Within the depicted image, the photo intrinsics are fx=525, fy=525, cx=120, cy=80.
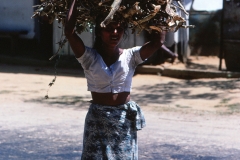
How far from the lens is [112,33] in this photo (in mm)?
3266

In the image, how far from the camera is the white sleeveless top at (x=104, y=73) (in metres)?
3.32

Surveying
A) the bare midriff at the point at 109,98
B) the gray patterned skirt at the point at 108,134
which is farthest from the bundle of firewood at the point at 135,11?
the gray patterned skirt at the point at 108,134

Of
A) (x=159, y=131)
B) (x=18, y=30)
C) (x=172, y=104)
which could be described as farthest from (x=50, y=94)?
(x=18, y=30)

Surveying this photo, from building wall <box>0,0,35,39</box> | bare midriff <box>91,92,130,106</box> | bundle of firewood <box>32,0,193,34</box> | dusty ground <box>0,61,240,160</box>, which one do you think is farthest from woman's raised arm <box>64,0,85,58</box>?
building wall <box>0,0,35,39</box>

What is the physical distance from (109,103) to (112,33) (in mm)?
448

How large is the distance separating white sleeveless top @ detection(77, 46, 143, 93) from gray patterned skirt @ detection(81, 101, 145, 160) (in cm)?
12

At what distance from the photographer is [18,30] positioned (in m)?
13.9

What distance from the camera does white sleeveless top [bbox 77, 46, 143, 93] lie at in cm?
332

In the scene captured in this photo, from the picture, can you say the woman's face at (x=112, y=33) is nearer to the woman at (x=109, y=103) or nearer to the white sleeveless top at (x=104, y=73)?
the woman at (x=109, y=103)

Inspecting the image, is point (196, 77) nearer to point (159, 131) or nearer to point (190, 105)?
point (190, 105)

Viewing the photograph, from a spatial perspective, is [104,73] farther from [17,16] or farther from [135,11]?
[17,16]

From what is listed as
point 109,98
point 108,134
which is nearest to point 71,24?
point 109,98

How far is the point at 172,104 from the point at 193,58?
5809 millimetres

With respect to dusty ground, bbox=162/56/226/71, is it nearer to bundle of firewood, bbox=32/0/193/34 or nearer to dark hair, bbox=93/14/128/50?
dark hair, bbox=93/14/128/50
